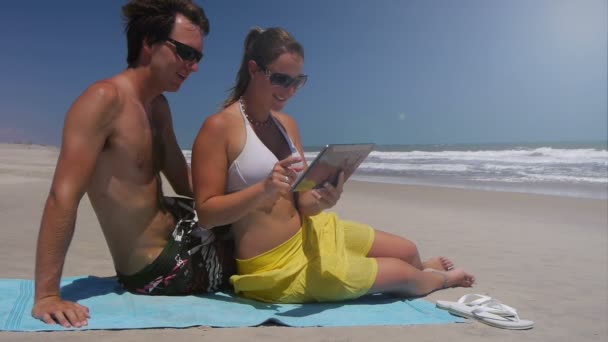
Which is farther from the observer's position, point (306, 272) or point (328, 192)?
point (306, 272)

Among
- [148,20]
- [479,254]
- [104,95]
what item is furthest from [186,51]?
[479,254]

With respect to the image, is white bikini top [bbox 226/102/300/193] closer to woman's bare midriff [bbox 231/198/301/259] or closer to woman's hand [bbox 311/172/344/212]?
woman's bare midriff [bbox 231/198/301/259]

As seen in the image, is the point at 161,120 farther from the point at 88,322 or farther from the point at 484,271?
the point at 484,271

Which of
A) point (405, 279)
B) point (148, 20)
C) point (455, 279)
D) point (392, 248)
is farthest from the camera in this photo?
point (455, 279)

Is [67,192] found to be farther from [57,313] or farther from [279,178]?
[279,178]

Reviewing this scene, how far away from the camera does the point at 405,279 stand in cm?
361

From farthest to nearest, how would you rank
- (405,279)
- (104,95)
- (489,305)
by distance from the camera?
(405,279), (489,305), (104,95)

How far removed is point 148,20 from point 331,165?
1414mm

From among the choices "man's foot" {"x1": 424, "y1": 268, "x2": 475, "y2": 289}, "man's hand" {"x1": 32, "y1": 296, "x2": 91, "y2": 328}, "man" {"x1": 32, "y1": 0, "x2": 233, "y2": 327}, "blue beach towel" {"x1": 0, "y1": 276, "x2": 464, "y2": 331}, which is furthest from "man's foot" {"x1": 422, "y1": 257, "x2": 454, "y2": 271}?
"man's hand" {"x1": 32, "y1": 296, "x2": 91, "y2": 328}

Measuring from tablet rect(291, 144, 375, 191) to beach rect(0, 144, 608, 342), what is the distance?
88 cm

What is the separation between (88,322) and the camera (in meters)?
2.88

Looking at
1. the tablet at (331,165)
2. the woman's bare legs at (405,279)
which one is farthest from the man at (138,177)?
the woman's bare legs at (405,279)

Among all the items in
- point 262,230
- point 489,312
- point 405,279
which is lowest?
point 489,312

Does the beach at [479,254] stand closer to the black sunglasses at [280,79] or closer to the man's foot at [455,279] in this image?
the man's foot at [455,279]
